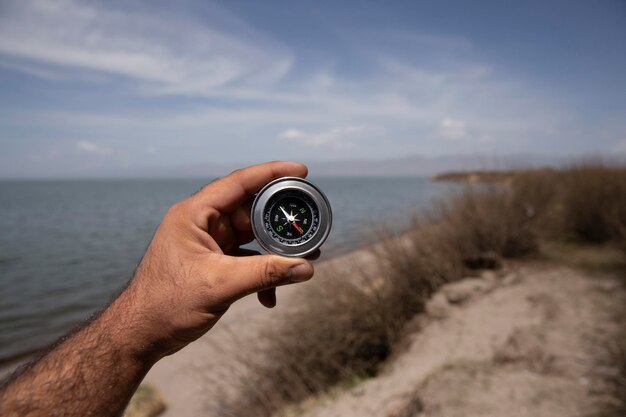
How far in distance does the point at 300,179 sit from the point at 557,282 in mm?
6714

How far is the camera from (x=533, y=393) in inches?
145

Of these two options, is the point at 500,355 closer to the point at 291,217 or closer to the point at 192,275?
the point at 291,217

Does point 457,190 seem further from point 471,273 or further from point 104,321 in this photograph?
point 104,321

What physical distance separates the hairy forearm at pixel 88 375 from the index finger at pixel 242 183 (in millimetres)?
578

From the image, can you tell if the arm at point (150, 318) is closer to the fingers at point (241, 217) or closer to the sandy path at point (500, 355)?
the fingers at point (241, 217)

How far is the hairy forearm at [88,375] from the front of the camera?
5.07ft

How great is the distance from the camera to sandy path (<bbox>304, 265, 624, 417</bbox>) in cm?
363

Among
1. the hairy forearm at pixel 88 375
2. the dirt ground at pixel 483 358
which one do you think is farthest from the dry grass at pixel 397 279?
the hairy forearm at pixel 88 375

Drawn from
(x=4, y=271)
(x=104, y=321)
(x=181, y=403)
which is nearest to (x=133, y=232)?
(x=4, y=271)

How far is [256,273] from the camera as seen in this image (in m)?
1.70

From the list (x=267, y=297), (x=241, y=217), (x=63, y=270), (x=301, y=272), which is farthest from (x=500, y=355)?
(x=63, y=270)

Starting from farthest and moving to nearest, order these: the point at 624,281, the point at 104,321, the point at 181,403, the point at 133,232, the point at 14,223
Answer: the point at 14,223 → the point at 133,232 → the point at 624,281 → the point at 181,403 → the point at 104,321

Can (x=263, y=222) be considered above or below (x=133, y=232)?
above

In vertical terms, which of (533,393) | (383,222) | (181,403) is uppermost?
(383,222)
